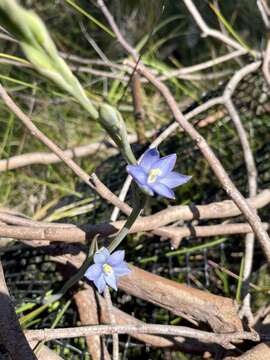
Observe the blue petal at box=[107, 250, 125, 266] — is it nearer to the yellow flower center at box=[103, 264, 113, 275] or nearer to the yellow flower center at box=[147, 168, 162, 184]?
the yellow flower center at box=[103, 264, 113, 275]

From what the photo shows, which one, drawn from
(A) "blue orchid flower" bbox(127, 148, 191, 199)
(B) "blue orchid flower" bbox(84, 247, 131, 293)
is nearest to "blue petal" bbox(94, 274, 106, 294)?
(B) "blue orchid flower" bbox(84, 247, 131, 293)

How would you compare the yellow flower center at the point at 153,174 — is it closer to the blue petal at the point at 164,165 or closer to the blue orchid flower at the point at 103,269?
the blue petal at the point at 164,165

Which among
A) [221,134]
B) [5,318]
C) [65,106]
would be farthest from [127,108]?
[5,318]

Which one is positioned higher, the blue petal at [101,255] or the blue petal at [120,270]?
the blue petal at [101,255]

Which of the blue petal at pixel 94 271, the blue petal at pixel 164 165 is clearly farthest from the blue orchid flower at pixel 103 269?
the blue petal at pixel 164 165

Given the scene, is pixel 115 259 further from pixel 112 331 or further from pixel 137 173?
pixel 137 173

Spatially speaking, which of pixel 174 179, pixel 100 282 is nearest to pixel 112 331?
pixel 100 282
